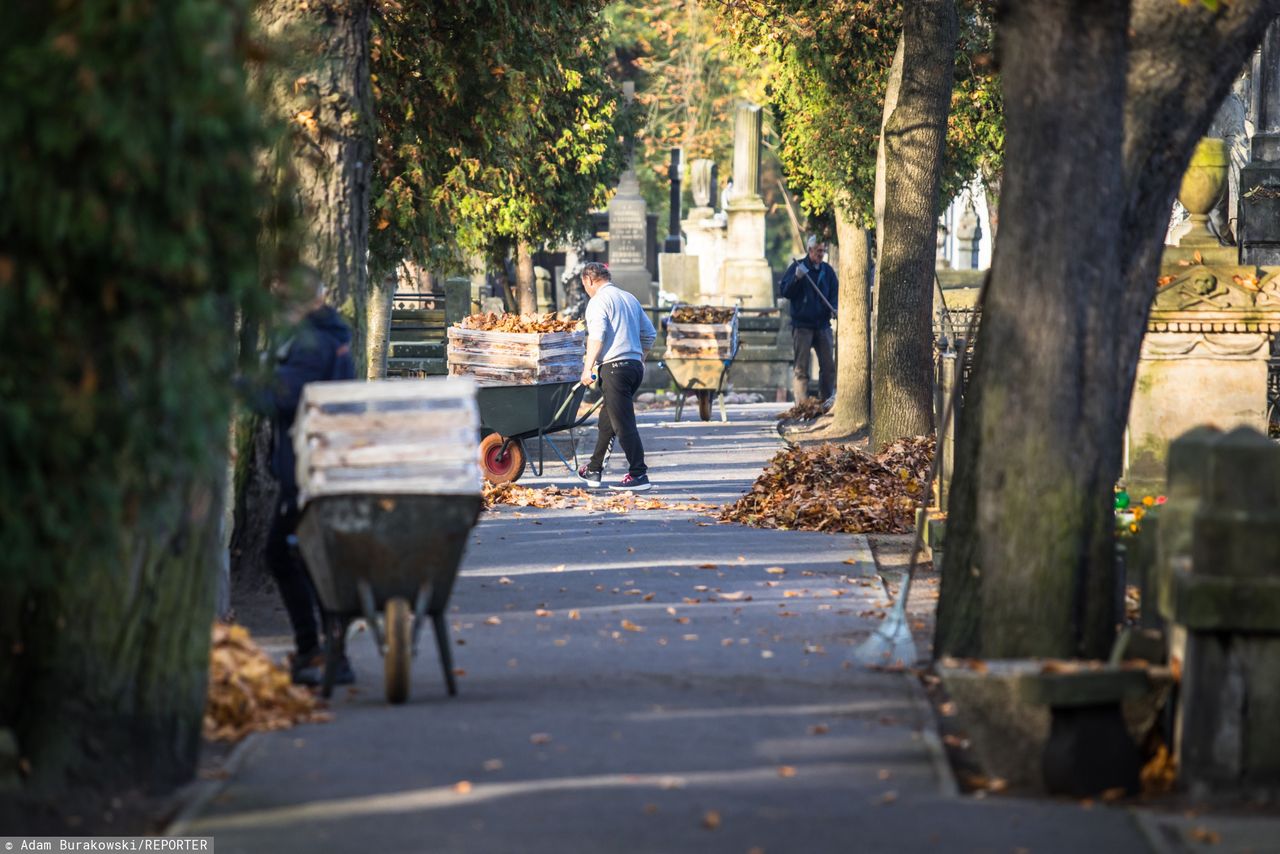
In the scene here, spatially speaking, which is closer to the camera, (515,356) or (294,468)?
(294,468)

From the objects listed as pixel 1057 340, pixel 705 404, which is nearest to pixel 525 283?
pixel 705 404

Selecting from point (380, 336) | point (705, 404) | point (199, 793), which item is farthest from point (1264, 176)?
point (199, 793)

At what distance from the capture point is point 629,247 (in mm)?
37281

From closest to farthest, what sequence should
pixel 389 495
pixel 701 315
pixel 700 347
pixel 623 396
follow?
pixel 389 495 < pixel 623 396 < pixel 700 347 < pixel 701 315

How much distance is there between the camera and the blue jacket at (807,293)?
26.9 m

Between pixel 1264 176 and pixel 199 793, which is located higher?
pixel 1264 176

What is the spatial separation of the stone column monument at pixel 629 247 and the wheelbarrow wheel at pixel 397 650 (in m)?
28.6

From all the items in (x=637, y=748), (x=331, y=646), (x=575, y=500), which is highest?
(x=331, y=646)

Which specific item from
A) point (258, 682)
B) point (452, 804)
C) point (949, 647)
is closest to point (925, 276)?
point (949, 647)

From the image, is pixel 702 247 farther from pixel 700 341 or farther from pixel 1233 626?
pixel 1233 626

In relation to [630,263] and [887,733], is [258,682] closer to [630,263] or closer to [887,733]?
[887,733]

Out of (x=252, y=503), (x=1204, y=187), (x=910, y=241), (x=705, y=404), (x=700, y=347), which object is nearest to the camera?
(x=252, y=503)

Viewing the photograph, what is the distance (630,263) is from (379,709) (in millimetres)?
29469

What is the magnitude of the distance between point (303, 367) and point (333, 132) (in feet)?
9.61
